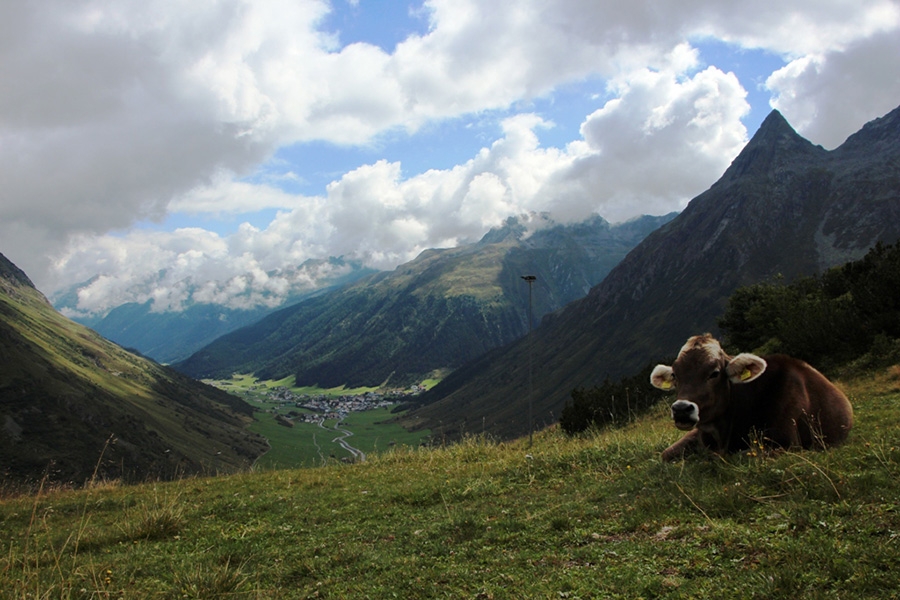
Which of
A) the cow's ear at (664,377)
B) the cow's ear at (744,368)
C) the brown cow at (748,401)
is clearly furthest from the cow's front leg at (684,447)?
the cow's ear at (744,368)

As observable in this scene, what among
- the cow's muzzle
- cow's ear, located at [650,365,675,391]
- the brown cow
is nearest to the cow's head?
the brown cow

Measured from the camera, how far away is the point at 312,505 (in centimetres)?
1319

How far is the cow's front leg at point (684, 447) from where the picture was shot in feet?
35.1

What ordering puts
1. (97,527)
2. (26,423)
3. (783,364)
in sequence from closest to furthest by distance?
1. (783,364)
2. (97,527)
3. (26,423)

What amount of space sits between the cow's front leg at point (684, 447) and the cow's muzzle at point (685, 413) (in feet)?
6.13

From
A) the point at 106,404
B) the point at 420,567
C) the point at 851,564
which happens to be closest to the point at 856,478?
the point at 851,564

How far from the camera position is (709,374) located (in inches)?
391

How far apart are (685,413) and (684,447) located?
2352mm

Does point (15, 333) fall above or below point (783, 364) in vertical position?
above

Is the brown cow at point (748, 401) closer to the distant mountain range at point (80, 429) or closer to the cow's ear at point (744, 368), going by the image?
the cow's ear at point (744, 368)

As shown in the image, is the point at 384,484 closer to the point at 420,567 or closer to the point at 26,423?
the point at 420,567

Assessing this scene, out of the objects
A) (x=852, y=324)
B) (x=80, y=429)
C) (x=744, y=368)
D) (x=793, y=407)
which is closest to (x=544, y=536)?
(x=744, y=368)

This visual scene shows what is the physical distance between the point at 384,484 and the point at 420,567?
798 centimetres

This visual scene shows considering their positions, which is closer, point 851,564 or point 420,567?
point 851,564
